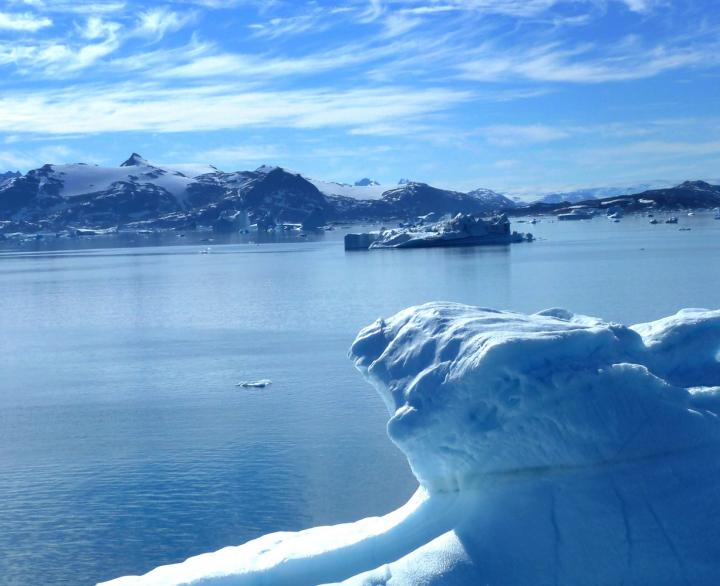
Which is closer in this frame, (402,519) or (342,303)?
(402,519)

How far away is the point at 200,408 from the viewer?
39.4 ft

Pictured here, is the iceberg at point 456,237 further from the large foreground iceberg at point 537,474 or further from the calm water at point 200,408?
the large foreground iceberg at point 537,474

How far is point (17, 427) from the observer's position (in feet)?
37.7

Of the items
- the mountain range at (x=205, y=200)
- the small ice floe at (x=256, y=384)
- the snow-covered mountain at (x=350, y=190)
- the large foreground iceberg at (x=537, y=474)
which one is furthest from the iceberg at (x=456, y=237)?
the snow-covered mountain at (x=350, y=190)

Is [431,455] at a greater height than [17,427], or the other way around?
[431,455]

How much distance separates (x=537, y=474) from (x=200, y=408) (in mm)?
7312

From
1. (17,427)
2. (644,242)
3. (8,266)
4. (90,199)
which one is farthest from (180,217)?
(17,427)

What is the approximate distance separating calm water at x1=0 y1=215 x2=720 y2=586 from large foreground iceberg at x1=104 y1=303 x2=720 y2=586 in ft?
6.64

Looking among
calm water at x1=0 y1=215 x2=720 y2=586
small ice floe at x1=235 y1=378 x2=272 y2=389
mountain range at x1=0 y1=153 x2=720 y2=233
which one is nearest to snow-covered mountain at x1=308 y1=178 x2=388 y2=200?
mountain range at x1=0 y1=153 x2=720 y2=233

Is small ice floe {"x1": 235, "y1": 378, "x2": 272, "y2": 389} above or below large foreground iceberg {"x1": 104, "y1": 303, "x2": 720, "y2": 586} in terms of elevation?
below

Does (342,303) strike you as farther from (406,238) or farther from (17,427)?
(406,238)

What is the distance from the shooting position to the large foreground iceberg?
5.11 meters

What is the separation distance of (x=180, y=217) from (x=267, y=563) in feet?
393

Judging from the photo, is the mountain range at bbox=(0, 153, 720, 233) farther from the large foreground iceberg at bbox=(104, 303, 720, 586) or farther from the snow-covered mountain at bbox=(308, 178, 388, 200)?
the large foreground iceberg at bbox=(104, 303, 720, 586)
